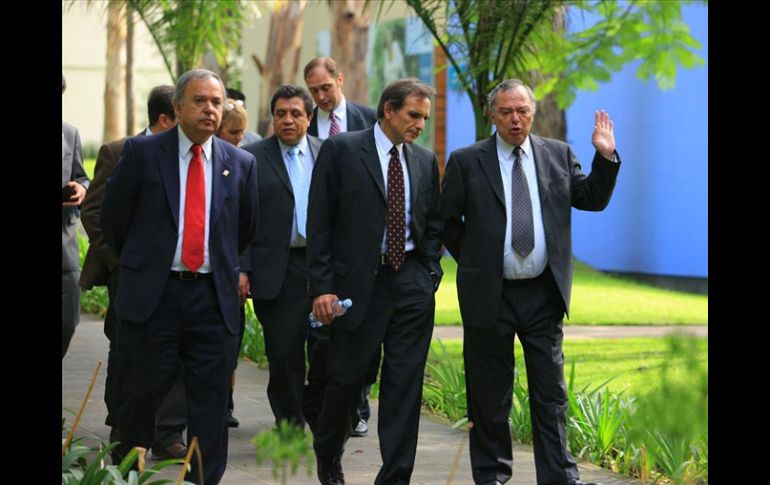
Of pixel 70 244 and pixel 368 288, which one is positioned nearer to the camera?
pixel 368 288

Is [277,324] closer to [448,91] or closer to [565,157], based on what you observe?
[565,157]

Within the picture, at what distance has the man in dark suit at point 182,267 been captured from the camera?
5.99 meters

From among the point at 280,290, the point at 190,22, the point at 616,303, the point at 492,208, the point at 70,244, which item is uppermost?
the point at 190,22

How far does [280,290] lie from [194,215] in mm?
1952

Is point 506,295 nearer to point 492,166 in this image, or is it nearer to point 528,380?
point 528,380

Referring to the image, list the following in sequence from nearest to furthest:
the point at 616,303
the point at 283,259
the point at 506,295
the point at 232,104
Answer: the point at 506,295, the point at 283,259, the point at 232,104, the point at 616,303

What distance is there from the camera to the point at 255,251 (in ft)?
25.9

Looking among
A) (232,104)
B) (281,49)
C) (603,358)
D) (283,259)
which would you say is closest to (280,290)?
(283,259)

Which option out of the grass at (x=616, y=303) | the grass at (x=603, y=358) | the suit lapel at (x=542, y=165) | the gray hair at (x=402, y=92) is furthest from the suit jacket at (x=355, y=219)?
the grass at (x=616, y=303)

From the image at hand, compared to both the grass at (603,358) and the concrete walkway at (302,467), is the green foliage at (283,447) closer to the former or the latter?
the concrete walkway at (302,467)

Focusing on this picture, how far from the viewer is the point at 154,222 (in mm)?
6012

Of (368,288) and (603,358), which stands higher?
(368,288)
